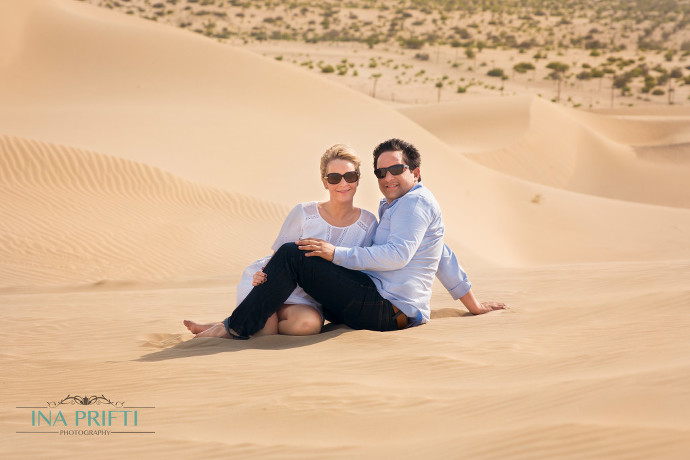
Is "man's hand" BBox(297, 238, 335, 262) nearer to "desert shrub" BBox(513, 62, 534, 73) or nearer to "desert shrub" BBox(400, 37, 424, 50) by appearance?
"desert shrub" BBox(513, 62, 534, 73)

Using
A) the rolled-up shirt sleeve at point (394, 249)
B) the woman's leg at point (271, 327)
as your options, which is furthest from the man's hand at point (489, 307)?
the woman's leg at point (271, 327)

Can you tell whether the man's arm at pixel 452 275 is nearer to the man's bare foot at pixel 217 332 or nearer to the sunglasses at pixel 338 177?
the sunglasses at pixel 338 177

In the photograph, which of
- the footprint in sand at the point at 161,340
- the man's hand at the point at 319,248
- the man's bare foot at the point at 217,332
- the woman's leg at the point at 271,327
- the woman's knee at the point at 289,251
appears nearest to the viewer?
the man's hand at the point at 319,248

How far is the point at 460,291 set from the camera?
5832 mm

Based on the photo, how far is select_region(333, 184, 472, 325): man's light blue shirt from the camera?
494 centimetres

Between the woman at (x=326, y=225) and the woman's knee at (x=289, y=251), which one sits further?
the woman at (x=326, y=225)

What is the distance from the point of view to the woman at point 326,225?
5.23 m

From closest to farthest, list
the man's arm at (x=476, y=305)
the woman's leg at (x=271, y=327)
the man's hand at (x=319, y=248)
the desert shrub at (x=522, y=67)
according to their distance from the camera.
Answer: the man's hand at (x=319, y=248) < the woman's leg at (x=271, y=327) < the man's arm at (x=476, y=305) < the desert shrub at (x=522, y=67)

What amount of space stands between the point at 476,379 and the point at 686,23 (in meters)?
58.6

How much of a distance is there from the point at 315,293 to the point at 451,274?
1.22 m

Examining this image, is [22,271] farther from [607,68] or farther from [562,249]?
[607,68]

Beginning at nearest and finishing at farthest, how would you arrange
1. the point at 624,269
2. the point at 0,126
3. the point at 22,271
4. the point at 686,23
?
the point at 624,269 → the point at 22,271 → the point at 0,126 → the point at 686,23

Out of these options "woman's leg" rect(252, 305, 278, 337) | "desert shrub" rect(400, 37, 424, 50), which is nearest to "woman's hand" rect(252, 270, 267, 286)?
"woman's leg" rect(252, 305, 278, 337)

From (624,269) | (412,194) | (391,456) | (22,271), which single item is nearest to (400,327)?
(412,194)
